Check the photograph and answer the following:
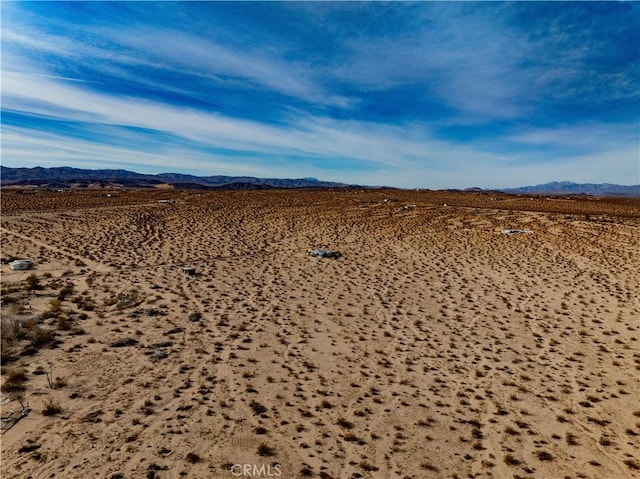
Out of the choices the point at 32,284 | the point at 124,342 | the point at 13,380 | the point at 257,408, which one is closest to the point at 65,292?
the point at 32,284

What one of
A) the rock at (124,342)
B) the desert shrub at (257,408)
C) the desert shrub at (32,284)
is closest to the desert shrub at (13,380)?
the rock at (124,342)

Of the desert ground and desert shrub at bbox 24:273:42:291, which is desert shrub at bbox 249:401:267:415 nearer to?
the desert ground

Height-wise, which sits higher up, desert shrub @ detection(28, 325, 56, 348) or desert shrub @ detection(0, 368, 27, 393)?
desert shrub @ detection(28, 325, 56, 348)

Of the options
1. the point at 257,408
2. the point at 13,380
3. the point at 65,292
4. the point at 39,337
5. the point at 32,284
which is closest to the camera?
the point at 257,408

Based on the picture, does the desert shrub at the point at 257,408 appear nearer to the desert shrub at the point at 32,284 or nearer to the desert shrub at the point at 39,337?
the desert shrub at the point at 39,337

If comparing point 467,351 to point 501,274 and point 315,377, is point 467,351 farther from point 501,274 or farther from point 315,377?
point 501,274

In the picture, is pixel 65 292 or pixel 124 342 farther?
pixel 65 292

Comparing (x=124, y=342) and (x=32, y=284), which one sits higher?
(x=32, y=284)

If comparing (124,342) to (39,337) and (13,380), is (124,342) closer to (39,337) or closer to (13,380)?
(39,337)

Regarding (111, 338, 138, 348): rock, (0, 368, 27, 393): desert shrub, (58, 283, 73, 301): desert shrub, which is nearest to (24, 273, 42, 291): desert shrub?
(58, 283, 73, 301): desert shrub
